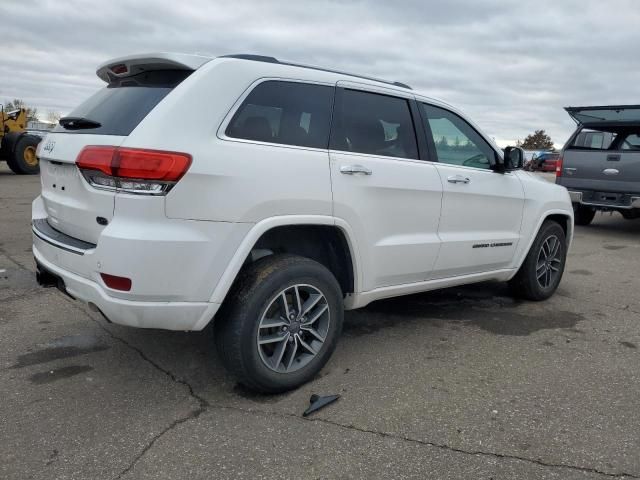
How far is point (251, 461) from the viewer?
8.54 feet

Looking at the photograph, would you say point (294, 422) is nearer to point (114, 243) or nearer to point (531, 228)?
point (114, 243)

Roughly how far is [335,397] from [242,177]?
133 cm

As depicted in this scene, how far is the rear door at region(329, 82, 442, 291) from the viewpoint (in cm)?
342

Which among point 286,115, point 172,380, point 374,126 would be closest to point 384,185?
point 374,126

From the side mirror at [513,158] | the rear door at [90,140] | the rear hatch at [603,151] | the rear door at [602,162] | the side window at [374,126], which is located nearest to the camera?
the rear door at [90,140]

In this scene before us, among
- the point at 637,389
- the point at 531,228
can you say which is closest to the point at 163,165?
the point at 637,389

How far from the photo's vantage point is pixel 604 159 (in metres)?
9.56

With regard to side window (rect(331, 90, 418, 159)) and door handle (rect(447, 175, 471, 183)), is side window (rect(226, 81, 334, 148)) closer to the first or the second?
side window (rect(331, 90, 418, 159))

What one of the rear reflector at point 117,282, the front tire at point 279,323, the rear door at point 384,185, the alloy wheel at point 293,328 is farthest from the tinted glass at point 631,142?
the rear reflector at point 117,282

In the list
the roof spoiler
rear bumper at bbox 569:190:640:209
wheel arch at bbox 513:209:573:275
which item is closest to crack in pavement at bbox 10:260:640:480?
the roof spoiler

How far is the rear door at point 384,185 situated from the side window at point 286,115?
0.10 meters

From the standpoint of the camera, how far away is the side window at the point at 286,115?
306 centimetres

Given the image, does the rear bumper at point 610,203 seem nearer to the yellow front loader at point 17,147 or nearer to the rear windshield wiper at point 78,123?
the rear windshield wiper at point 78,123

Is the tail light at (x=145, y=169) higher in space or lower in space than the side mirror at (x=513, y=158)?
lower
